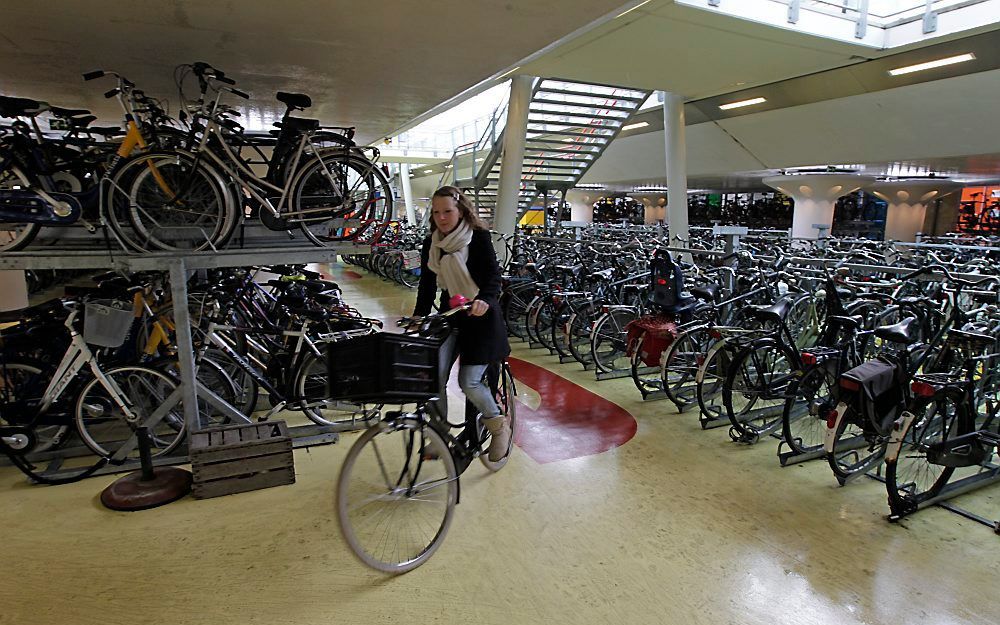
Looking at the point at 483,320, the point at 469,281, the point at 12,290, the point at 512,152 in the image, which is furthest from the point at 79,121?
the point at 512,152

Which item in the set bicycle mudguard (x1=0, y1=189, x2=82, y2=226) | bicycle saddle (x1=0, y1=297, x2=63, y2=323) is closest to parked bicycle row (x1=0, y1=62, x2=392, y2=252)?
bicycle mudguard (x1=0, y1=189, x2=82, y2=226)

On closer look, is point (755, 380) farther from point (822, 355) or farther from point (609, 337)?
point (609, 337)

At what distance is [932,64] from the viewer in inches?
298

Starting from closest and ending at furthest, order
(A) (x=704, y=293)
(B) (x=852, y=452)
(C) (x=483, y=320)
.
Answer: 1. (C) (x=483, y=320)
2. (B) (x=852, y=452)
3. (A) (x=704, y=293)

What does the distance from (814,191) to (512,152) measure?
10333 millimetres

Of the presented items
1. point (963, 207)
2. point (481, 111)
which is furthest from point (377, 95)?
point (963, 207)

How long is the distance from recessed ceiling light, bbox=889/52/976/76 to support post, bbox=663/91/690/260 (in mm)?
3442

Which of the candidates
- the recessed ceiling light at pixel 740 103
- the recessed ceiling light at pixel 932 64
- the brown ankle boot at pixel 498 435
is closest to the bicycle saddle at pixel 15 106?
the brown ankle boot at pixel 498 435

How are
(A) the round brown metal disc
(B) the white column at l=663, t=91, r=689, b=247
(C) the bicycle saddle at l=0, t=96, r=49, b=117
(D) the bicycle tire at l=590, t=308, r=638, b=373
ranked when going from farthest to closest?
(B) the white column at l=663, t=91, r=689, b=247
(D) the bicycle tire at l=590, t=308, r=638, b=373
(C) the bicycle saddle at l=0, t=96, r=49, b=117
(A) the round brown metal disc

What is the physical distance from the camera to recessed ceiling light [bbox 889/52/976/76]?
721 cm

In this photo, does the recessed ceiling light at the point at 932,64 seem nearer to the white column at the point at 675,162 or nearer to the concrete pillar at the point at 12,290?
the white column at the point at 675,162

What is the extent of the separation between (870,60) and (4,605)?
10584 mm

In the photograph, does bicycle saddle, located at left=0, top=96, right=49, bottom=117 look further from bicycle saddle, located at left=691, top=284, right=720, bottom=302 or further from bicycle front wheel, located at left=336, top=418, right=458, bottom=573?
bicycle saddle, located at left=691, top=284, right=720, bottom=302

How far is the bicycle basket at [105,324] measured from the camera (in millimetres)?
3049
